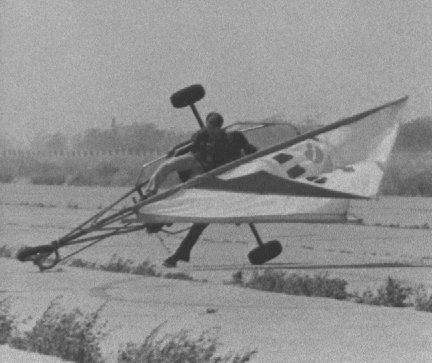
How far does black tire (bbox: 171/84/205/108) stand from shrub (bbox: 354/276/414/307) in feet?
14.0

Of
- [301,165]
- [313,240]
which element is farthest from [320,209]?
[313,240]

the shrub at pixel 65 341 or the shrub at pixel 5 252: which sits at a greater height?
the shrub at pixel 5 252

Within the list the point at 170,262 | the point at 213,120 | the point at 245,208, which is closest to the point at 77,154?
the point at 170,262

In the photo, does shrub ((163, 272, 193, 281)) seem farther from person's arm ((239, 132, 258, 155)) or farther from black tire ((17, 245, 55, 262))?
person's arm ((239, 132, 258, 155))


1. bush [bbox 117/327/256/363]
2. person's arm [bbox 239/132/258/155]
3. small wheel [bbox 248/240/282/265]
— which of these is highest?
person's arm [bbox 239/132/258/155]

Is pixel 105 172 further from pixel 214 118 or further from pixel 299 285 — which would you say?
pixel 299 285

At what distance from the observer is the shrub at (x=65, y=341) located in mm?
11445

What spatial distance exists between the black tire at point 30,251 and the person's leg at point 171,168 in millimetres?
1883

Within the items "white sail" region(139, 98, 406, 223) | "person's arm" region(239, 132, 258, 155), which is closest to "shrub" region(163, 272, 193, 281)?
"white sail" region(139, 98, 406, 223)

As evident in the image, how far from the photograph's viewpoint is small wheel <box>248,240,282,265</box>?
19781mm

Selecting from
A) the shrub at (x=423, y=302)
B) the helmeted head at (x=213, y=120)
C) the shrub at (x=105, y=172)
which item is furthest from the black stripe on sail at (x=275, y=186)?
the shrub at (x=105, y=172)

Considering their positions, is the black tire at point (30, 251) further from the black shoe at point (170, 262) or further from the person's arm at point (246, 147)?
the person's arm at point (246, 147)

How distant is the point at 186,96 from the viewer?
18516mm

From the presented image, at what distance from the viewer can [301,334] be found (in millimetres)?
12477
